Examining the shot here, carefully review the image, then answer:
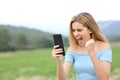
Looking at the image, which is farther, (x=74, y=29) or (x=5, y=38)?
(x=5, y=38)

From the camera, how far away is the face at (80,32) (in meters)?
3.48

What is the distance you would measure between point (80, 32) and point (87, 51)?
20cm

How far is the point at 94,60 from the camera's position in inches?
130

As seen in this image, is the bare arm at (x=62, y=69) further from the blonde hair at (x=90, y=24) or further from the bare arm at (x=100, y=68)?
the bare arm at (x=100, y=68)

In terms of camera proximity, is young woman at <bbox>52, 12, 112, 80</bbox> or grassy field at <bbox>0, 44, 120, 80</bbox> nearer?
young woman at <bbox>52, 12, 112, 80</bbox>

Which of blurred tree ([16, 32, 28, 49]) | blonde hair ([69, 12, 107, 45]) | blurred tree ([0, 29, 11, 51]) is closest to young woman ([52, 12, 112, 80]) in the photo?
blonde hair ([69, 12, 107, 45])

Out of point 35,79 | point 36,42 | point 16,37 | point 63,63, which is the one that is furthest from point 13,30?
point 63,63

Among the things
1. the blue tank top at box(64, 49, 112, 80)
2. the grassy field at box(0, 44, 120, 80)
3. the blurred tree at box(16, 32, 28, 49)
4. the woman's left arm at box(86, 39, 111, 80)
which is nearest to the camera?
the woman's left arm at box(86, 39, 111, 80)

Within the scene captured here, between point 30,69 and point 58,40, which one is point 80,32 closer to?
point 58,40

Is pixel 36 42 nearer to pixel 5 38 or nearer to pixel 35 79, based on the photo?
pixel 5 38

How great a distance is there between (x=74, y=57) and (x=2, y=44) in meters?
48.6

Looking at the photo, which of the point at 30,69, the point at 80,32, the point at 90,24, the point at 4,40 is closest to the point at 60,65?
the point at 80,32

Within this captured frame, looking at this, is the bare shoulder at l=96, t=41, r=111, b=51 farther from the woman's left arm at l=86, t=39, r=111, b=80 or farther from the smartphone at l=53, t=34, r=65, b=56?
the smartphone at l=53, t=34, r=65, b=56

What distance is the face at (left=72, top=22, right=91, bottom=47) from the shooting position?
3479 millimetres
